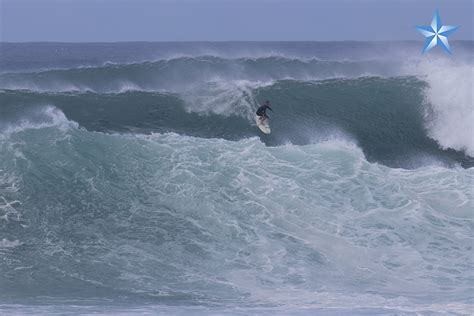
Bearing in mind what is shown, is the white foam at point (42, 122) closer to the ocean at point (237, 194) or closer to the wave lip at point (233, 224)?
the ocean at point (237, 194)

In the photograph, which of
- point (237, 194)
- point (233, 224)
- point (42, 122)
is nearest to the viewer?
point (233, 224)

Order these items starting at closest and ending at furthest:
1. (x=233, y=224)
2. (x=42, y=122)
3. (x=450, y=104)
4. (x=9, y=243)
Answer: (x=9, y=243) < (x=233, y=224) < (x=42, y=122) < (x=450, y=104)

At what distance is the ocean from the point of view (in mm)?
12930

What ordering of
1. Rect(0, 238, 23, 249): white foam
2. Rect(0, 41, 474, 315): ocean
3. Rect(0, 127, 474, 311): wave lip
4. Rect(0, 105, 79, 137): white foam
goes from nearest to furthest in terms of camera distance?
Rect(0, 41, 474, 315): ocean, Rect(0, 127, 474, 311): wave lip, Rect(0, 238, 23, 249): white foam, Rect(0, 105, 79, 137): white foam

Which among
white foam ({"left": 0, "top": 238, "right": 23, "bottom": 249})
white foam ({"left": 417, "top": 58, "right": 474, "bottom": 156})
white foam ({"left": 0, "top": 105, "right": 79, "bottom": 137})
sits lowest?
white foam ({"left": 0, "top": 238, "right": 23, "bottom": 249})

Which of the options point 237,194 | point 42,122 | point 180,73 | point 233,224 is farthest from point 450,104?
point 42,122

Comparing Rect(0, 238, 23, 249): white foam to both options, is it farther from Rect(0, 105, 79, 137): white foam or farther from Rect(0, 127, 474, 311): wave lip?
Rect(0, 105, 79, 137): white foam

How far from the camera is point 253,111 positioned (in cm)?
2098

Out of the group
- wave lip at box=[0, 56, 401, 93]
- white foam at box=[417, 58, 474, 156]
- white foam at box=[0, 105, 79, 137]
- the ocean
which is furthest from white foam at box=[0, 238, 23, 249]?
white foam at box=[417, 58, 474, 156]

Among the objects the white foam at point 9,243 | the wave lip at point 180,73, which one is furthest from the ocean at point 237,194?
the wave lip at point 180,73

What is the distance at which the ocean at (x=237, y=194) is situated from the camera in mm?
12930

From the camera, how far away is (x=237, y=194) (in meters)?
16.1

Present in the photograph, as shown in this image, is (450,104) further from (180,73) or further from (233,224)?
(233,224)

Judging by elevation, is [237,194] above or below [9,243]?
above
